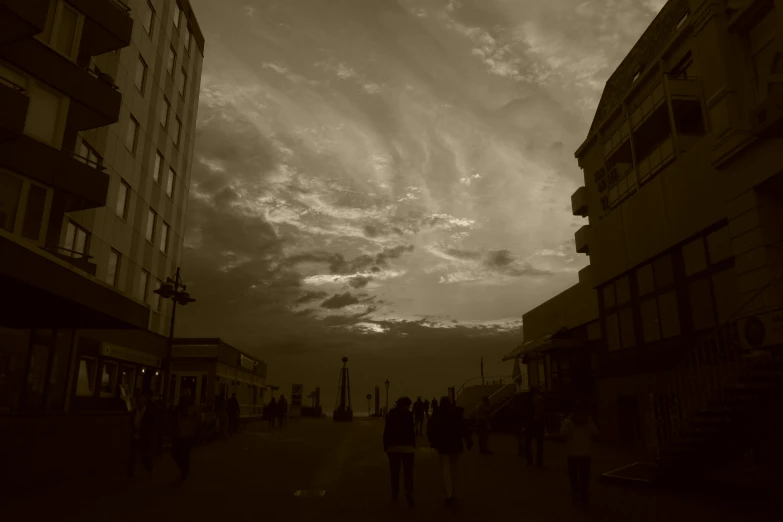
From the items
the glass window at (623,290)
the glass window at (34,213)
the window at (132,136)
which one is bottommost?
the glass window at (623,290)

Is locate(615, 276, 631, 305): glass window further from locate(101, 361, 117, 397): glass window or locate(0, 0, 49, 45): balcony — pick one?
locate(101, 361, 117, 397): glass window

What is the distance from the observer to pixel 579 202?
32688 millimetres

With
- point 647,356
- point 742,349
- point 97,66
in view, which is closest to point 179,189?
point 97,66

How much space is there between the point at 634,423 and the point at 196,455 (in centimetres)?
1552

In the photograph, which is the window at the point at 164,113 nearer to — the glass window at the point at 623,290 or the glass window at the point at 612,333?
the glass window at the point at 623,290

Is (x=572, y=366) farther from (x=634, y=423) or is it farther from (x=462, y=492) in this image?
(x=462, y=492)

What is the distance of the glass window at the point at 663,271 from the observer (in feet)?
63.0

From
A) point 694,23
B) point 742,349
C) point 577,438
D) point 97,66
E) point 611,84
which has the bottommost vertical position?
point 577,438

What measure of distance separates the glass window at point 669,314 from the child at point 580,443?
10464 millimetres

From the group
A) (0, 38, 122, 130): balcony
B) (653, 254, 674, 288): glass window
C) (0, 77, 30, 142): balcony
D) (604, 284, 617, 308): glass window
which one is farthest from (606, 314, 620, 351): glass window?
(0, 77, 30, 142): balcony

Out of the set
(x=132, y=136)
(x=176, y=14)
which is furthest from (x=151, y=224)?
(x=176, y=14)

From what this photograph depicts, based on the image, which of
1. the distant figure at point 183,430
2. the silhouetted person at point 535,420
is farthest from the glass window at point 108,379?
the silhouetted person at point 535,420

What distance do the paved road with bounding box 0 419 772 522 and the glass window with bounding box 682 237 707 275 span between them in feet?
21.5

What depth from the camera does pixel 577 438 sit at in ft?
31.9
